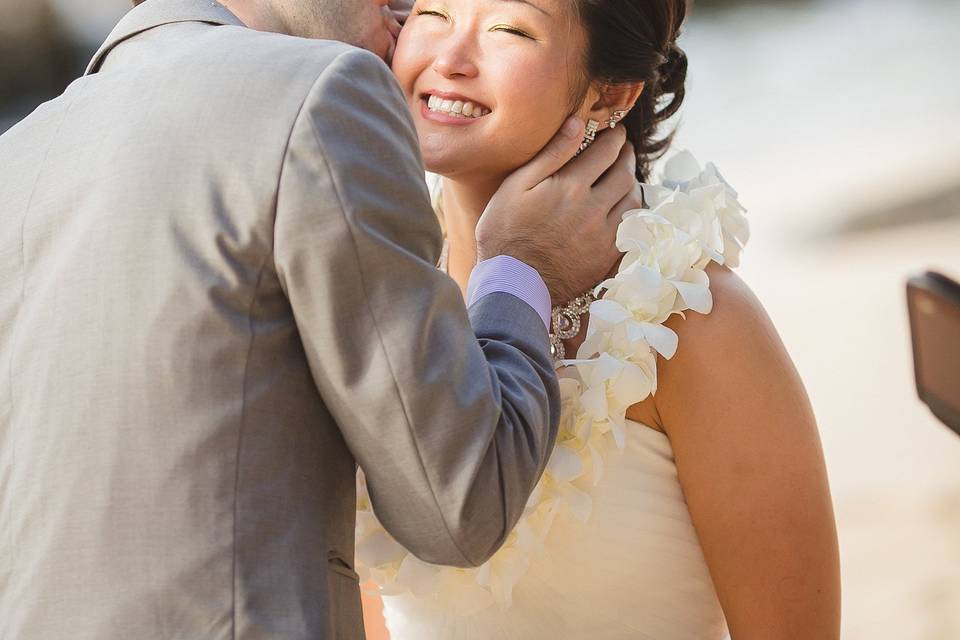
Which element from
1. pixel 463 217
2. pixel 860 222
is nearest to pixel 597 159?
pixel 463 217

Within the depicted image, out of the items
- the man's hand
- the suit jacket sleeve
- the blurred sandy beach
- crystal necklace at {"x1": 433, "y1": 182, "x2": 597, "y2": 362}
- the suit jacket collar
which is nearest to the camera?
the suit jacket sleeve

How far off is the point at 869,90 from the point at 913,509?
31.5 feet

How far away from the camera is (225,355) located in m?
Answer: 1.68

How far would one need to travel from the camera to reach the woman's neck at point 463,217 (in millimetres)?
2787

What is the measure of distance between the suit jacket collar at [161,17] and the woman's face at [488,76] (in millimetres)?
680

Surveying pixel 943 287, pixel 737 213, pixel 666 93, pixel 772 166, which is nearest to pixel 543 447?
pixel 943 287

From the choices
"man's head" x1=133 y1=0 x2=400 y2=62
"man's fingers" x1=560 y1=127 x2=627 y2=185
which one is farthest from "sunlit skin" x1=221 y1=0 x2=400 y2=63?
"man's fingers" x1=560 y1=127 x2=627 y2=185

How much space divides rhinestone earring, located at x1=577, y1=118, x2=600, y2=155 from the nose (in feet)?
1.01

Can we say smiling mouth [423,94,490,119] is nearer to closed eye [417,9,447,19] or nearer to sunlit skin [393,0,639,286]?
sunlit skin [393,0,639,286]

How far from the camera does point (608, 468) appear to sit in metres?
2.55

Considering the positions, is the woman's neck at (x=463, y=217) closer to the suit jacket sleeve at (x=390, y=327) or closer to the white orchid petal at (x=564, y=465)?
the white orchid petal at (x=564, y=465)

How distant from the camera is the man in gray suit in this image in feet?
5.43

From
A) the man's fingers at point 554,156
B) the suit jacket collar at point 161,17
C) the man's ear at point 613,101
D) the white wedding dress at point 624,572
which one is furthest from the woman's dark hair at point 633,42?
the suit jacket collar at point 161,17

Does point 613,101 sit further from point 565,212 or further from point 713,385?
point 713,385
